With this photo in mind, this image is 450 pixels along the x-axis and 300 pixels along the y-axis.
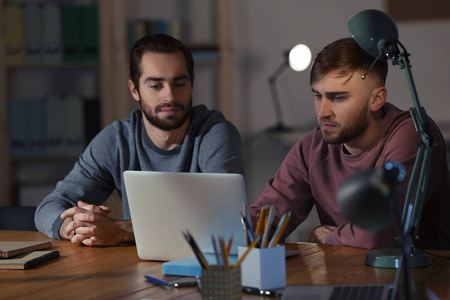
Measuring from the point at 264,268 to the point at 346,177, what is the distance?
31.1 inches

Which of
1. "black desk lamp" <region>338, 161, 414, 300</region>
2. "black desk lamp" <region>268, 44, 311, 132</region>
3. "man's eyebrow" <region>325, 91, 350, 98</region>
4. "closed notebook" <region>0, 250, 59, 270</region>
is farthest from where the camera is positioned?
"black desk lamp" <region>268, 44, 311, 132</region>

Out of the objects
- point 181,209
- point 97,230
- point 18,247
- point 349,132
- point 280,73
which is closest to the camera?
point 181,209

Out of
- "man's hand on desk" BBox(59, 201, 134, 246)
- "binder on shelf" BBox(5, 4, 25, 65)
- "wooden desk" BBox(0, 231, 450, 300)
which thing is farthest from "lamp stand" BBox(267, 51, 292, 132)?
"wooden desk" BBox(0, 231, 450, 300)

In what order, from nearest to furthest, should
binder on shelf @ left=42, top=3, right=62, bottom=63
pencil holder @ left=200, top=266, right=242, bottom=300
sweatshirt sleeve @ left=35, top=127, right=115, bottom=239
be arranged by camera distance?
A: pencil holder @ left=200, top=266, right=242, bottom=300 < sweatshirt sleeve @ left=35, top=127, right=115, bottom=239 < binder on shelf @ left=42, top=3, right=62, bottom=63

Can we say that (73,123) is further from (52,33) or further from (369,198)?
(369,198)

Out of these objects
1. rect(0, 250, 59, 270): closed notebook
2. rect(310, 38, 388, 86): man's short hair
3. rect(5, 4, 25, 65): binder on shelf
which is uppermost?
rect(5, 4, 25, 65): binder on shelf

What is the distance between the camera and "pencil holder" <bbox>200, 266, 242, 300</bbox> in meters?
1.15

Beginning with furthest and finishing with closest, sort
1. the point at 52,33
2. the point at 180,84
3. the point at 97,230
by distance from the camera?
the point at 52,33
the point at 180,84
the point at 97,230

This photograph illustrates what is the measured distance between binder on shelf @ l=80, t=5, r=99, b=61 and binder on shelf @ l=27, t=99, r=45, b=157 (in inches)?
15.1

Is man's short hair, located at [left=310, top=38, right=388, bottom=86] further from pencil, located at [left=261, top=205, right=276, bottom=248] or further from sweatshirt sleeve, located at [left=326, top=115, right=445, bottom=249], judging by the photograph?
pencil, located at [left=261, top=205, right=276, bottom=248]

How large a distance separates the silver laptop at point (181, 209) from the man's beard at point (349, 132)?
1.81ft

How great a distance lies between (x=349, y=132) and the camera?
6.46 feet

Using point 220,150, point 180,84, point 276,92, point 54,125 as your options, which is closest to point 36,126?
point 54,125

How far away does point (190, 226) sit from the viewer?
1564mm
